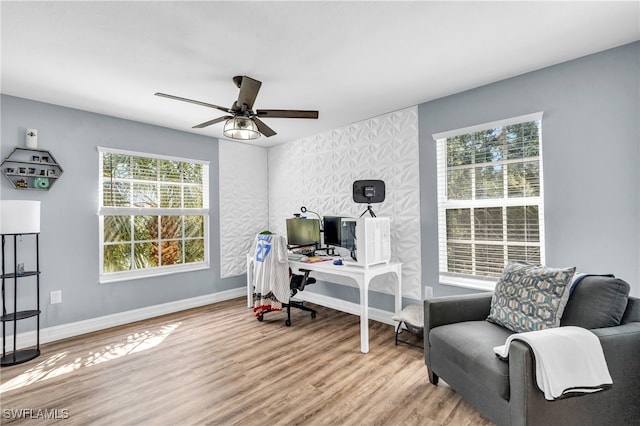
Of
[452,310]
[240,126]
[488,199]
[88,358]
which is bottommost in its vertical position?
[88,358]

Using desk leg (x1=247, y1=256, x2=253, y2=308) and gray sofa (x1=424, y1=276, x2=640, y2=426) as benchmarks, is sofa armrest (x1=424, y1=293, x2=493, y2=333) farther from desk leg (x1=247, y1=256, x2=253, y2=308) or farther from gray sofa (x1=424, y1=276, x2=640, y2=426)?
desk leg (x1=247, y1=256, x2=253, y2=308)

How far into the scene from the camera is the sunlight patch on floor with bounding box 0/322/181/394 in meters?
2.39

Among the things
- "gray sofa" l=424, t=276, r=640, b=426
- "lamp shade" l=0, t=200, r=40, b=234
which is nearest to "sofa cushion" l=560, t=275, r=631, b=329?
"gray sofa" l=424, t=276, r=640, b=426

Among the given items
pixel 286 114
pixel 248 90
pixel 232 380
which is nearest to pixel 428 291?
pixel 232 380

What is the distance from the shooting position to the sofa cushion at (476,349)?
158 cm

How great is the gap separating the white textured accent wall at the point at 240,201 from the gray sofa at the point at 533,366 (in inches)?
135

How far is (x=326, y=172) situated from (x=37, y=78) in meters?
3.08

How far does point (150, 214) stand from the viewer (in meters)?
3.88

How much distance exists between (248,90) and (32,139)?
2.45 m

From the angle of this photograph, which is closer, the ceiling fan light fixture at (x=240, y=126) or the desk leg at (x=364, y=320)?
the ceiling fan light fixture at (x=240, y=126)

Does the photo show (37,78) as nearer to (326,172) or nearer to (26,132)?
(26,132)

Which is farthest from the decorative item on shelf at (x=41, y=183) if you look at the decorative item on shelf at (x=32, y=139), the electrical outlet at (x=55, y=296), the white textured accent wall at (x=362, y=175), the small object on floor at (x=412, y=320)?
the small object on floor at (x=412, y=320)

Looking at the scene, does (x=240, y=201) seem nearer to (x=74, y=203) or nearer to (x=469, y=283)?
(x=74, y=203)

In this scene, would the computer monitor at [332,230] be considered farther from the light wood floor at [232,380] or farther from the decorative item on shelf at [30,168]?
the decorative item on shelf at [30,168]
